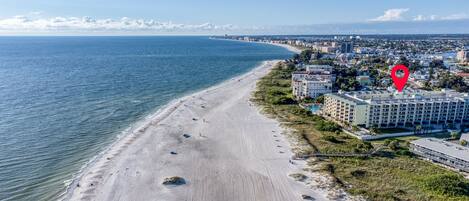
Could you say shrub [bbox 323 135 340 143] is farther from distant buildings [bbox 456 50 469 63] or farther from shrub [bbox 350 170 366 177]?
distant buildings [bbox 456 50 469 63]

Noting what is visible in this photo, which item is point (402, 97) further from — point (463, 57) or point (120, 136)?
point (463, 57)

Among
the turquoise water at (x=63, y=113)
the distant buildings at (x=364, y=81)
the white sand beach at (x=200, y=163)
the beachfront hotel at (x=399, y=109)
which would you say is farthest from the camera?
the distant buildings at (x=364, y=81)

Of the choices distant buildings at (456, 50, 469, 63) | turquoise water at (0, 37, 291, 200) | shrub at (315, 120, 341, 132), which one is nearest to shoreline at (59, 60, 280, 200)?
turquoise water at (0, 37, 291, 200)

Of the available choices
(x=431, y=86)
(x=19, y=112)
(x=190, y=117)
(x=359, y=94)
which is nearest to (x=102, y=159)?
(x=190, y=117)

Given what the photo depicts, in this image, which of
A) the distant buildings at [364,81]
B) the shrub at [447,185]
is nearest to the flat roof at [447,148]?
the shrub at [447,185]

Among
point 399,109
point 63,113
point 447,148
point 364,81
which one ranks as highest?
point 399,109

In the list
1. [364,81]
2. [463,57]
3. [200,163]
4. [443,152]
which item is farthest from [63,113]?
[463,57]

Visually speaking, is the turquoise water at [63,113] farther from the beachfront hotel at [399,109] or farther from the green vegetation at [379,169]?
the beachfront hotel at [399,109]

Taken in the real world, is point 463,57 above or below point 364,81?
above
